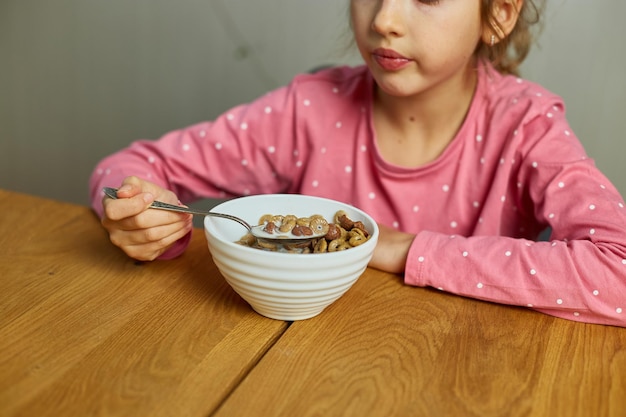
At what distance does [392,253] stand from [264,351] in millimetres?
258

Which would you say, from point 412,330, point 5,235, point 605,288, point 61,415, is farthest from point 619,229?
point 5,235

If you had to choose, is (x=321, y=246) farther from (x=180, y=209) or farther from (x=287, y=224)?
(x=180, y=209)

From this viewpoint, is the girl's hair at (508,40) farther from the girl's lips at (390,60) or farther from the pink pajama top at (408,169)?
the girl's lips at (390,60)

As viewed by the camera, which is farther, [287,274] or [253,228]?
[253,228]

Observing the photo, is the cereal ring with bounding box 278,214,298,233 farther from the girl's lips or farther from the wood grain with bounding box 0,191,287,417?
the girl's lips

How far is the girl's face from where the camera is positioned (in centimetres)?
93

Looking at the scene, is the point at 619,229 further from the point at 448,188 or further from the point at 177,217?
A: the point at 177,217

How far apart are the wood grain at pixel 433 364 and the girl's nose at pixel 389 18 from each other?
375mm

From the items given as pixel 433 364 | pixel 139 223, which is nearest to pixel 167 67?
pixel 139 223

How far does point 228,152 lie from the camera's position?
1145 millimetres

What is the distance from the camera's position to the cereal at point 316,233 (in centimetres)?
74

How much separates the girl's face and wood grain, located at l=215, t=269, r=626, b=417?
0.36 m

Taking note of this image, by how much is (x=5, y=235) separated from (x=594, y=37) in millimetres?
1230

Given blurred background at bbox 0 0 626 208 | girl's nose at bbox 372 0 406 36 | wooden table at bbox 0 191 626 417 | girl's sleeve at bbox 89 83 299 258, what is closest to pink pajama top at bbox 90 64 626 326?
girl's sleeve at bbox 89 83 299 258
